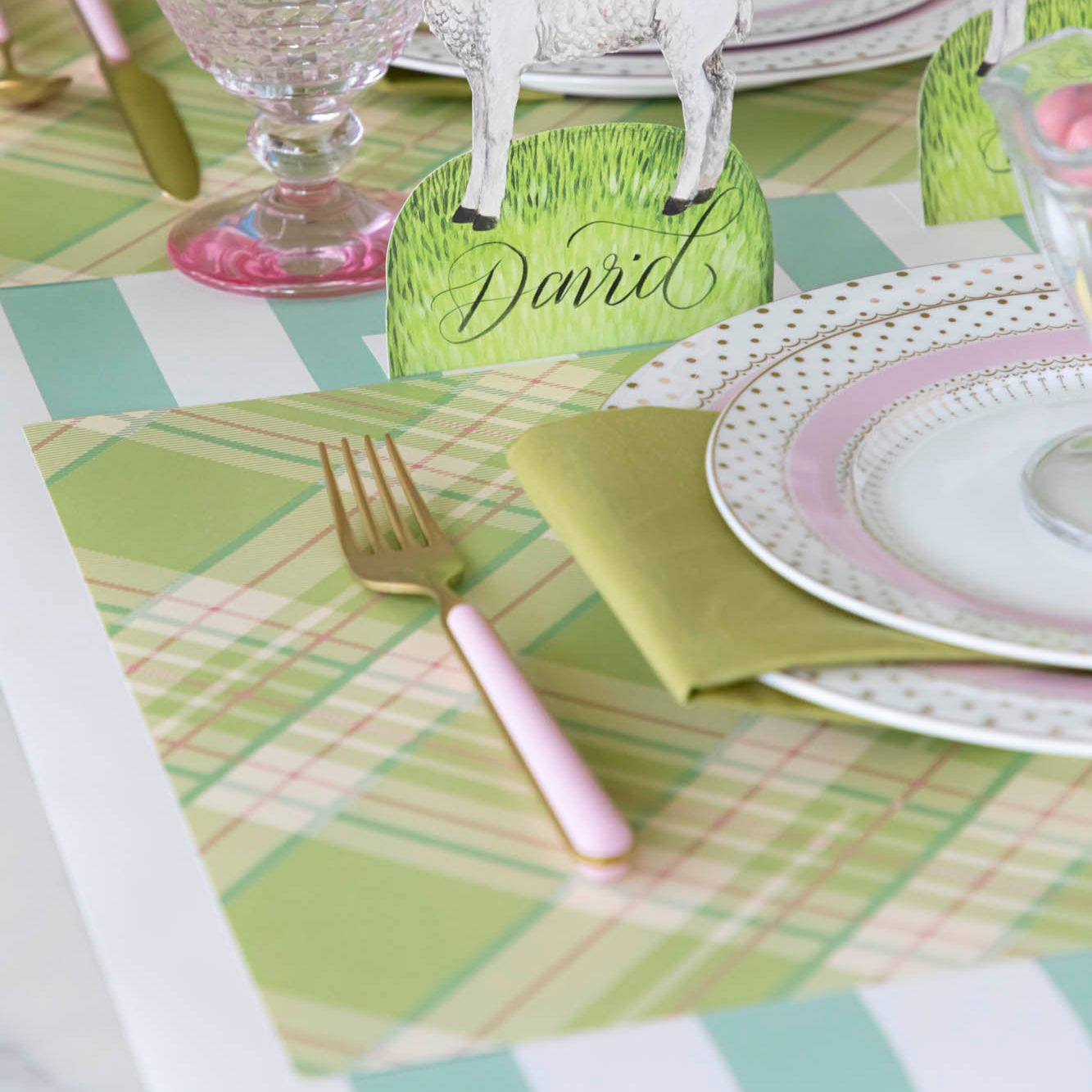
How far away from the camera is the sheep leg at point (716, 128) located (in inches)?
29.7

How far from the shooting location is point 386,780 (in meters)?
0.52

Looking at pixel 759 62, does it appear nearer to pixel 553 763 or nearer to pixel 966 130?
pixel 966 130

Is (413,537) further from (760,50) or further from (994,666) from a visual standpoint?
(760,50)

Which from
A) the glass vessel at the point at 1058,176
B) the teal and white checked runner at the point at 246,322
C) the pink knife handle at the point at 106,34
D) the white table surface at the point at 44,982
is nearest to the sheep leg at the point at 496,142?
the teal and white checked runner at the point at 246,322

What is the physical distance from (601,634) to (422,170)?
51 cm

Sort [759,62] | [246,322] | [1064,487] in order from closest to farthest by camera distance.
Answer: [1064,487]
[246,322]
[759,62]

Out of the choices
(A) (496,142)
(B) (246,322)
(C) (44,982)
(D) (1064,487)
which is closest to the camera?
(C) (44,982)

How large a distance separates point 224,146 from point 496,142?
1.22 ft

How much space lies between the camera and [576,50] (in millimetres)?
729

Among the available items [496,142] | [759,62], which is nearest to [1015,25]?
[759,62]

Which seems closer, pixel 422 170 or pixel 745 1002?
pixel 745 1002

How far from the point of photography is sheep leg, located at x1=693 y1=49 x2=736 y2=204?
2.47ft

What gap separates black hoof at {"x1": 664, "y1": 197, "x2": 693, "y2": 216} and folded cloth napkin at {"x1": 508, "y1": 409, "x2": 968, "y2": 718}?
6.5 inches

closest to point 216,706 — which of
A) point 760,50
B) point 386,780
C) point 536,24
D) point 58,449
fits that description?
point 386,780
